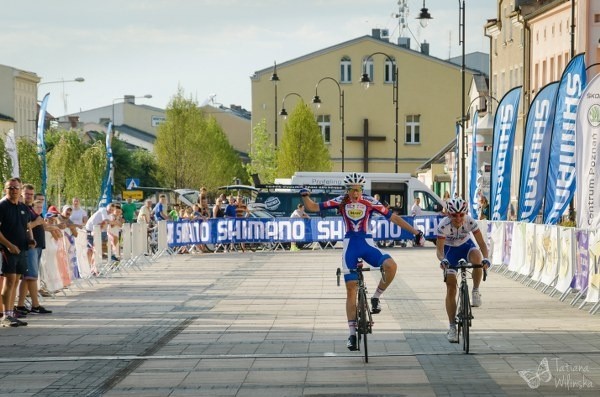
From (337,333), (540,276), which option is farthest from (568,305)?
(337,333)

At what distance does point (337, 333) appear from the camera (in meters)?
18.0

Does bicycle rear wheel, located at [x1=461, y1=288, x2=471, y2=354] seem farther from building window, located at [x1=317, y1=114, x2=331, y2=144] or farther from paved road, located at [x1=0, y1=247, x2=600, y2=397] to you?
building window, located at [x1=317, y1=114, x2=331, y2=144]

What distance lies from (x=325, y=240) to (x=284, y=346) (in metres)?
32.1

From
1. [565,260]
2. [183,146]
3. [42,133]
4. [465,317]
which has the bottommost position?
[465,317]

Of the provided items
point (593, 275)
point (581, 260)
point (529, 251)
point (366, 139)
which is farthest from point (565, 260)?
point (366, 139)

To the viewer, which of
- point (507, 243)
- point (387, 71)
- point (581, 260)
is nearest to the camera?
point (581, 260)

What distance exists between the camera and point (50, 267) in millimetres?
24922

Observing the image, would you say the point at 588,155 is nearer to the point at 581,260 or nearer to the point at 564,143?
the point at 564,143

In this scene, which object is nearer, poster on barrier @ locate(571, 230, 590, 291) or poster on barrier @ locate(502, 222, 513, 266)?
poster on barrier @ locate(571, 230, 590, 291)

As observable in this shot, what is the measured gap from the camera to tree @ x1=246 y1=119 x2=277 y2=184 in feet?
335

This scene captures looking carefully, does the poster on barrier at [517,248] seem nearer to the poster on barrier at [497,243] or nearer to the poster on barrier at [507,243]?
the poster on barrier at [507,243]

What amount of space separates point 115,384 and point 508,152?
2138 centimetres

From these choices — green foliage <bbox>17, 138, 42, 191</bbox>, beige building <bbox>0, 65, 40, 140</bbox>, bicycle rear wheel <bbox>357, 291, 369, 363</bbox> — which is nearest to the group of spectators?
bicycle rear wheel <bbox>357, 291, 369, 363</bbox>

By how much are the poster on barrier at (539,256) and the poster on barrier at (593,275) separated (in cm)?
483
